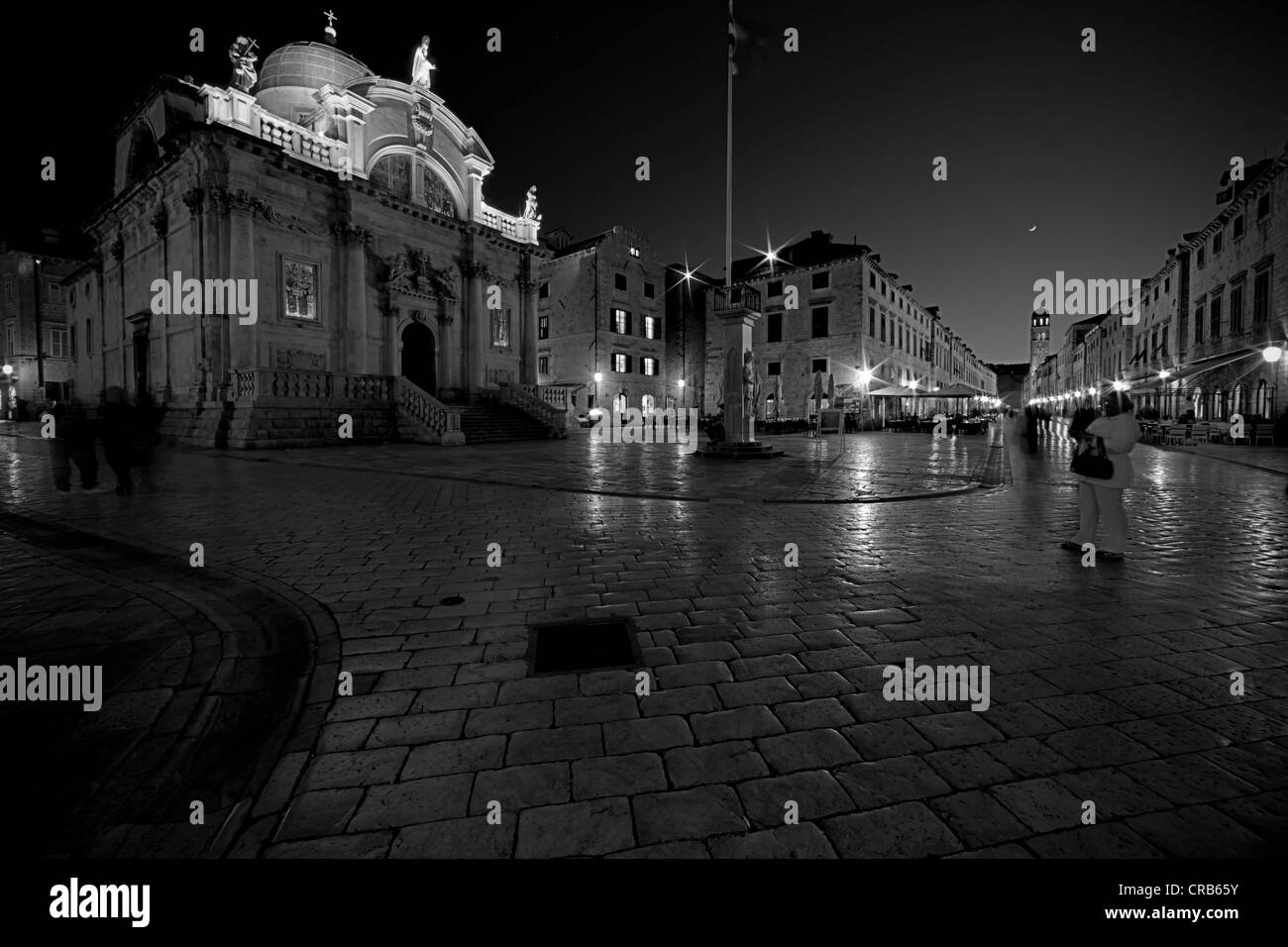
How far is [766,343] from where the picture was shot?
43.1 metres

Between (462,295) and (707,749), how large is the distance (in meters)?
29.2

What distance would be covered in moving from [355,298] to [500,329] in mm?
7814

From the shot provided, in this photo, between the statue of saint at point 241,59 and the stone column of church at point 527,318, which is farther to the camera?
the stone column of church at point 527,318

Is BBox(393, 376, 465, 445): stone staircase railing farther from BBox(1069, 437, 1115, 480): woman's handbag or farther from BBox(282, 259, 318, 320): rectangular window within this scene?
BBox(1069, 437, 1115, 480): woman's handbag

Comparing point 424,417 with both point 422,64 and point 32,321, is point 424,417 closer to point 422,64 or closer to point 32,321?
point 422,64

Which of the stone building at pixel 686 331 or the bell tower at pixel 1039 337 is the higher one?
the bell tower at pixel 1039 337

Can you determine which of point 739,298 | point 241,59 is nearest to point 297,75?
point 241,59

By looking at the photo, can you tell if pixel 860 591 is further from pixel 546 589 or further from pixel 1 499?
pixel 1 499

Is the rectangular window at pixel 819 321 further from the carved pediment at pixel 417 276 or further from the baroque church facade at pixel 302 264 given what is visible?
the carved pediment at pixel 417 276

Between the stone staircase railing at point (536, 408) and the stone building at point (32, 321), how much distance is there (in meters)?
37.2

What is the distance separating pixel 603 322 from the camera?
38938 mm

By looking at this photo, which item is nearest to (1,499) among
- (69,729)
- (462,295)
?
(69,729)

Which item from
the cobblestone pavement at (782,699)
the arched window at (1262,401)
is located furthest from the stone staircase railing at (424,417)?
the arched window at (1262,401)

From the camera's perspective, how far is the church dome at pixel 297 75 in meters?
25.2
